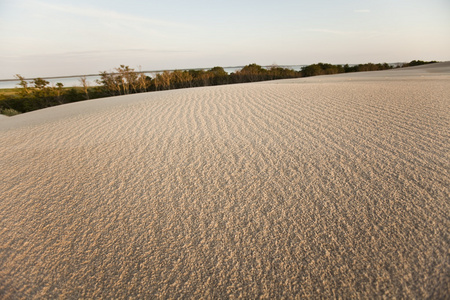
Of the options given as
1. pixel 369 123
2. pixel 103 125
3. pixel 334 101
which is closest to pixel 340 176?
pixel 369 123

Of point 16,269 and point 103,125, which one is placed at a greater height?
point 103,125

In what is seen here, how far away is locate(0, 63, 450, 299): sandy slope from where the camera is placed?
4.22ft

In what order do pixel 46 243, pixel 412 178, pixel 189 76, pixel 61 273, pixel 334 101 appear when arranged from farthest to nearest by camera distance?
pixel 189 76 < pixel 334 101 < pixel 412 178 < pixel 46 243 < pixel 61 273

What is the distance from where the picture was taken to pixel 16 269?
56.2 inches

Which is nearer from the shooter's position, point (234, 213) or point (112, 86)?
point (234, 213)

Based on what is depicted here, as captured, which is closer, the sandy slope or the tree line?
the sandy slope

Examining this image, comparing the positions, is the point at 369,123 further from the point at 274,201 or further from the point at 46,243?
the point at 46,243

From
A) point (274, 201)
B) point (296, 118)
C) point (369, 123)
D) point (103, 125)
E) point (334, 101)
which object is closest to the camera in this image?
point (274, 201)

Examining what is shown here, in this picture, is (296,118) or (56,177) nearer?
(56,177)

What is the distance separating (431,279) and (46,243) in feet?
7.20

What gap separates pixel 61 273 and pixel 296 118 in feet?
11.3

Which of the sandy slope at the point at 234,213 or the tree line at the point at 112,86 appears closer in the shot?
the sandy slope at the point at 234,213

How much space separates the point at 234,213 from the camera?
177cm

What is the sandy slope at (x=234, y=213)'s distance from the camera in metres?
1.29
